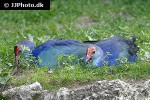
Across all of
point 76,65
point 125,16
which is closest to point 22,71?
point 76,65

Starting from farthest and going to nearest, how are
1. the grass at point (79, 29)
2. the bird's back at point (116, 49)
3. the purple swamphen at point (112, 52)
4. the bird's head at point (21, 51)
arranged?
the bird's back at point (116, 49) → the purple swamphen at point (112, 52) → the bird's head at point (21, 51) → the grass at point (79, 29)

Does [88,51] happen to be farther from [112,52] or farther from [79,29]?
[79,29]

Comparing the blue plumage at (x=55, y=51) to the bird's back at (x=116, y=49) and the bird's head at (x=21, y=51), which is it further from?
the bird's back at (x=116, y=49)

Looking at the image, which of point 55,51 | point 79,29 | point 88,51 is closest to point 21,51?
point 55,51

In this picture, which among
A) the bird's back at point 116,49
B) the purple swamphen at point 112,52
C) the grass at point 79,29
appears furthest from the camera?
the bird's back at point 116,49

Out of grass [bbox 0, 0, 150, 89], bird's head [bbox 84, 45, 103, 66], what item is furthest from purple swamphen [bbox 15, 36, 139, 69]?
grass [bbox 0, 0, 150, 89]

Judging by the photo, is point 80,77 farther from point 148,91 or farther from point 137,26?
point 137,26

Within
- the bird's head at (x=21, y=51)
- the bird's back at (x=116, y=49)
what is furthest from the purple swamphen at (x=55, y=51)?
the bird's back at (x=116, y=49)

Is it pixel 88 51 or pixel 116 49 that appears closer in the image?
pixel 88 51

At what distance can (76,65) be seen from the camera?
20.8 ft

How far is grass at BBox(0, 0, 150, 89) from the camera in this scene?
6043 millimetres

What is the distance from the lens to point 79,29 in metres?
8.57

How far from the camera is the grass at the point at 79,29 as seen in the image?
6.04 metres

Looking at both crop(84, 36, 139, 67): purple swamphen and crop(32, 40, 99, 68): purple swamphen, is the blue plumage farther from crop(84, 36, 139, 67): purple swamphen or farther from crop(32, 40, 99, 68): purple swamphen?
crop(84, 36, 139, 67): purple swamphen
